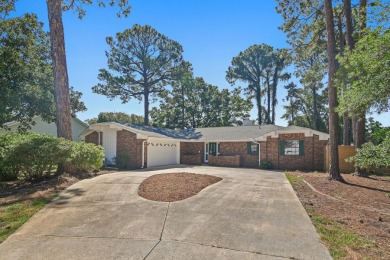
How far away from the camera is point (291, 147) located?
62.1 ft

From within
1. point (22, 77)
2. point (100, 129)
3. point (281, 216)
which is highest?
point (22, 77)

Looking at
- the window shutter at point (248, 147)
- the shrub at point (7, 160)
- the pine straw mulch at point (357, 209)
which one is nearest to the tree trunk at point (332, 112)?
the pine straw mulch at point (357, 209)

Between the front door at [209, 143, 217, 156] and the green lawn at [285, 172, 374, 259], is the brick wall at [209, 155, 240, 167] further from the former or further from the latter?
the green lawn at [285, 172, 374, 259]

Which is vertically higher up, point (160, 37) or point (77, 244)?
point (160, 37)

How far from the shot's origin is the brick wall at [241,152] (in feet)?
66.7

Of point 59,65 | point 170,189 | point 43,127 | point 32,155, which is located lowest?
point 170,189

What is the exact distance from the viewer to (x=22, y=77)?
47.4 feet

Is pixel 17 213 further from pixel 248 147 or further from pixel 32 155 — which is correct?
pixel 248 147

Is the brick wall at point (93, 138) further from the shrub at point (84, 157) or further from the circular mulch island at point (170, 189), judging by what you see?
the circular mulch island at point (170, 189)

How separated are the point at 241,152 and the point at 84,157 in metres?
13.1

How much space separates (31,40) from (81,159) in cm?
874

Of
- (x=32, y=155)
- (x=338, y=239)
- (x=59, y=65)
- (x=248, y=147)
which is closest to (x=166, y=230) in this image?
(x=338, y=239)

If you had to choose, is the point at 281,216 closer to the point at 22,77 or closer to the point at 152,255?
the point at 152,255

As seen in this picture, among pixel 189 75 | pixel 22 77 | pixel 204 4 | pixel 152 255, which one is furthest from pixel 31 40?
pixel 189 75
